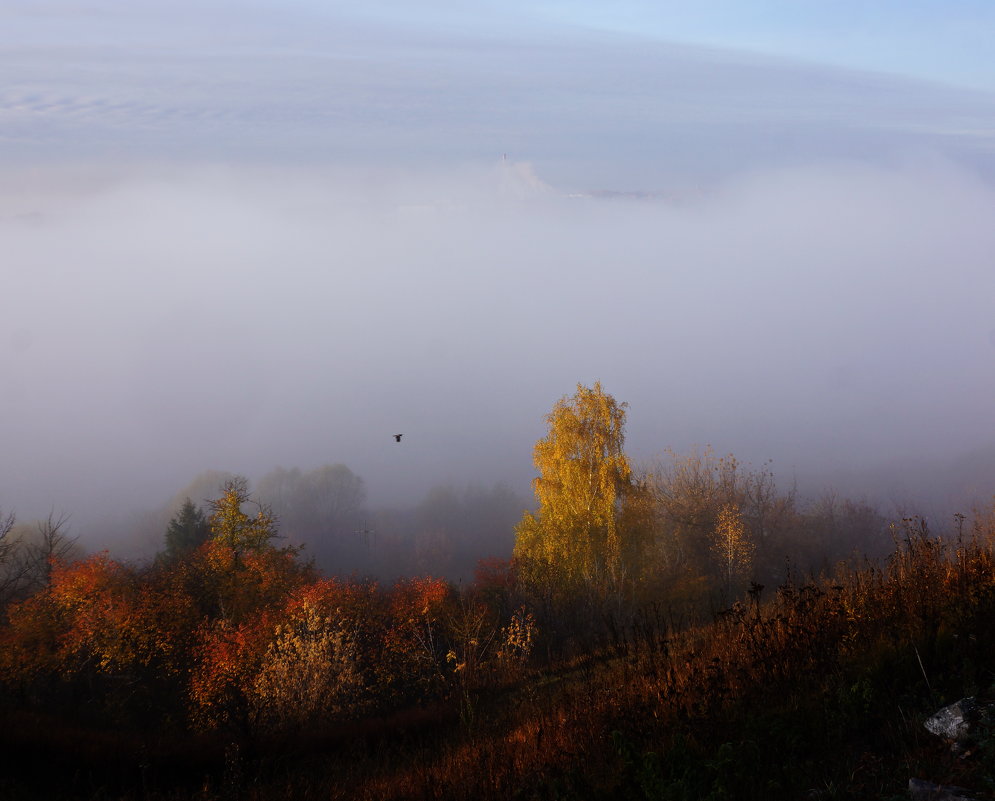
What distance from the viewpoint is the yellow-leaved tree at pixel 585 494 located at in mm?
36531

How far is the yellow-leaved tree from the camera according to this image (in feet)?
120

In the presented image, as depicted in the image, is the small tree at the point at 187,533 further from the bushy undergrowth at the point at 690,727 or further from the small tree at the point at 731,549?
the small tree at the point at 731,549

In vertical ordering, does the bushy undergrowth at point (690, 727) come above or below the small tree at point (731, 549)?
above

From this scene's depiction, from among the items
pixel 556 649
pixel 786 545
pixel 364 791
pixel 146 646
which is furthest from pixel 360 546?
pixel 364 791

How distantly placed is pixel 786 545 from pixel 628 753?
211 feet

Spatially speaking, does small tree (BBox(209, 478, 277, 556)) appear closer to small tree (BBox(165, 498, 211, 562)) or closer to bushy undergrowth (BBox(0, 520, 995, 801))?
small tree (BBox(165, 498, 211, 562))

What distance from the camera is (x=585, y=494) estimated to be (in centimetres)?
3653

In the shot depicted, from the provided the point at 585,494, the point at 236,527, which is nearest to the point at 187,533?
the point at 236,527

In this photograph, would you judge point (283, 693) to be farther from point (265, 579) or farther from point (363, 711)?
point (265, 579)

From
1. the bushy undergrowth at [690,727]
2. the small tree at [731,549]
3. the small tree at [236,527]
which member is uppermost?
the small tree at [236,527]

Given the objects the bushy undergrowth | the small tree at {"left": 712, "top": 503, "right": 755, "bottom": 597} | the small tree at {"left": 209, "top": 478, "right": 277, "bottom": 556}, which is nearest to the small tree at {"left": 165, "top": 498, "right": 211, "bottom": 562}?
the small tree at {"left": 209, "top": 478, "right": 277, "bottom": 556}

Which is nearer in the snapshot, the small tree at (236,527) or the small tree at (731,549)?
the small tree at (236,527)

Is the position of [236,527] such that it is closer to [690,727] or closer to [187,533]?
[187,533]

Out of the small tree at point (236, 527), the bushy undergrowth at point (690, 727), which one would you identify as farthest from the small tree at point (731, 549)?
the bushy undergrowth at point (690, 727)
